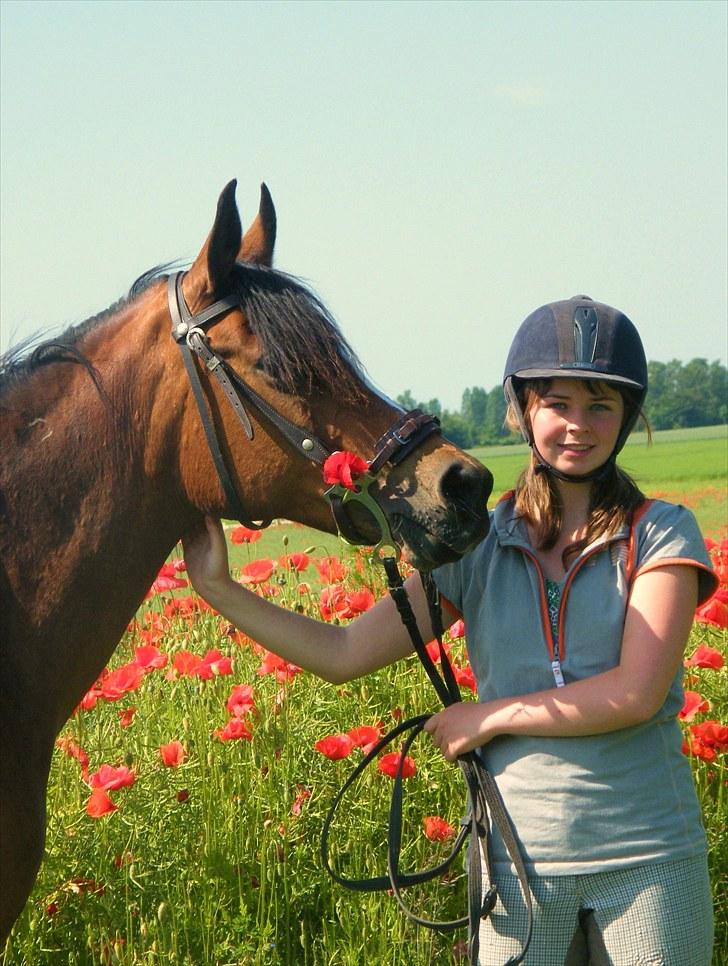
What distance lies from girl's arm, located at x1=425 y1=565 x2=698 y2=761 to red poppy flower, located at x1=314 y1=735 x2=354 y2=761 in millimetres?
934

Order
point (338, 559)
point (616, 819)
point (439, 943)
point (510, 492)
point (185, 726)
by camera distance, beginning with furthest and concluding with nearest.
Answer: point (338, 559), point (185, 726), point (439, 943), point (510, 492), point (616, 819)

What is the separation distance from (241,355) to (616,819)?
4.53ft

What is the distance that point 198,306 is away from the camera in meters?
2.55

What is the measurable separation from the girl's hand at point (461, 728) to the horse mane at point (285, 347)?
790 mm

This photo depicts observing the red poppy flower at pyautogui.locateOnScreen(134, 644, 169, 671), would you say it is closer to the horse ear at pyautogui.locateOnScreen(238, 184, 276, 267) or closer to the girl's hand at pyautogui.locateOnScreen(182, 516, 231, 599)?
the girl's hand at pyautogui.locateOnScreen(182, 516, 231, 599)

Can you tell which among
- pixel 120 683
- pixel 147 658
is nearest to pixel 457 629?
pixel 147 658

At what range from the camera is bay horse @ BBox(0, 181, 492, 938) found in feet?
8.00

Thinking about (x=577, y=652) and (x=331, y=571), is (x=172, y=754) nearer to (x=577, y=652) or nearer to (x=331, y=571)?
(x=577, y=652)

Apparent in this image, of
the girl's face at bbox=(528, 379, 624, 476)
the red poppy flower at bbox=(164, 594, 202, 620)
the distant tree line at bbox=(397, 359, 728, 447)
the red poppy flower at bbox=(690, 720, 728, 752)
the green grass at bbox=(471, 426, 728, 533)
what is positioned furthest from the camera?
the distant tree line at bbox=(397, 359, 728, 447)

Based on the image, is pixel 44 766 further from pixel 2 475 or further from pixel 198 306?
pixel 198 306

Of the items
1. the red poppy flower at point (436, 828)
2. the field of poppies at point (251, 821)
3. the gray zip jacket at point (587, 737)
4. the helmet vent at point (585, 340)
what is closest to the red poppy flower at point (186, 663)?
the field of poppies at point (251, 821)

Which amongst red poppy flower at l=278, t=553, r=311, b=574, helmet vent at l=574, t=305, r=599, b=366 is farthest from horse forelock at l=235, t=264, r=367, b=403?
red poppy flower at l=278, t=553, r=311, b=574

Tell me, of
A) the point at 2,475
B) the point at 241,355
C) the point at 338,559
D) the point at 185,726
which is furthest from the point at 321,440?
the point at 338,559

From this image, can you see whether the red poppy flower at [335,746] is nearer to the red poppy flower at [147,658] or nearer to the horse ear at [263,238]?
the red poppy flower at [147,658]
